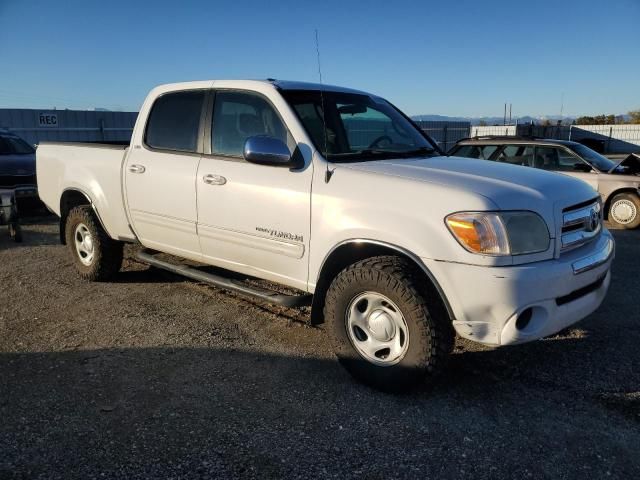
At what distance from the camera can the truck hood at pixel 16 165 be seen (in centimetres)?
943

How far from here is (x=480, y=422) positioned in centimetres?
298

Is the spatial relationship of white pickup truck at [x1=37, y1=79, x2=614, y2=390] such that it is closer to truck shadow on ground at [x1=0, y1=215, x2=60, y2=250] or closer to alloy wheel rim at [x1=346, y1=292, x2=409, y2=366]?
alloy wheel rim at [x1=346, y1=292, x2=409, y2=366]

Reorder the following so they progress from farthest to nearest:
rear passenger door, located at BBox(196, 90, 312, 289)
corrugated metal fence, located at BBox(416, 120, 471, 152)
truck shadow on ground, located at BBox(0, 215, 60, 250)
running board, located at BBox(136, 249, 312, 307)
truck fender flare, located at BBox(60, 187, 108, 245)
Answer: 1. corrugated metal fence, located at BBox(416, 120, 471, 152)
2. truck shadow on ground, located at BBox(0, 215, 60, 250)
3. truck fender flare, located at BBox(60, 187, 108, 245)
4. running board, located at BBox(136, 249, 312, 307)
5. rear passenger door, located at BBox(196, 90, 312, 289)

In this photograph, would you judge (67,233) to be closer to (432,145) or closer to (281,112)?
(281,112)

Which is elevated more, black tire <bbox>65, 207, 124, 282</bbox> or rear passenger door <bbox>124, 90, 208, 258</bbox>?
rear passenger door <bbox>124, 90, 208, 258</bbox>

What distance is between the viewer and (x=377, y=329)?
10.8ft

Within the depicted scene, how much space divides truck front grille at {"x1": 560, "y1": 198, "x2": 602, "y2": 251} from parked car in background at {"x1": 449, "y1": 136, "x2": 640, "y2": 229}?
19.9 ft

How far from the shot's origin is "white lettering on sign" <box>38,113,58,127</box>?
53.9 ft

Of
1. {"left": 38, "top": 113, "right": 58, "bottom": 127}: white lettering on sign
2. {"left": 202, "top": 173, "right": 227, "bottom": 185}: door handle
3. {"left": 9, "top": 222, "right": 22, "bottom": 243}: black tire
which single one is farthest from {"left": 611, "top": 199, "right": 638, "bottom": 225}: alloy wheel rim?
{"left": 38, "top": 113, "right": 58, "bottom": 127}: white lettering on sign

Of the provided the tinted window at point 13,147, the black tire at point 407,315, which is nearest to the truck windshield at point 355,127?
the black tire at point 407,315

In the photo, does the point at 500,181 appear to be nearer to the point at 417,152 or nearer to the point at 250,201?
the point at 417,152

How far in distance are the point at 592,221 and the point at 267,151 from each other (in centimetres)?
215

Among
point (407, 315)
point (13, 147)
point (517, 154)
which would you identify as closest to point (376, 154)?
point (407, 315)

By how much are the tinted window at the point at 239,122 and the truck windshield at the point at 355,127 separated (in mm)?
187
